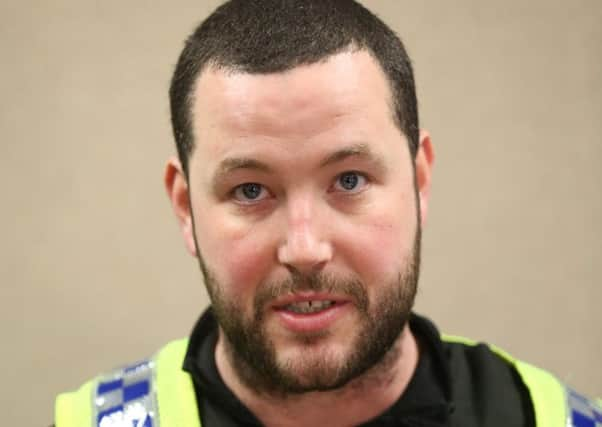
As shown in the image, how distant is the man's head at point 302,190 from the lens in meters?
0.97

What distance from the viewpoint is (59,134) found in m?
1.66

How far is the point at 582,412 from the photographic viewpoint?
1.12 meters

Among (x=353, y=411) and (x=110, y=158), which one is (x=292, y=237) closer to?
(x=353, y=411)

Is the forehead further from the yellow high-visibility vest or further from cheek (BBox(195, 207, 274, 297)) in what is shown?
the yellow high-visibility vest

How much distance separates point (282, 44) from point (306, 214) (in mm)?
233

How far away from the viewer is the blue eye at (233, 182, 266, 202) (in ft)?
3.34

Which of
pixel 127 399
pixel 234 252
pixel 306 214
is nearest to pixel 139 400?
pixel 127 399

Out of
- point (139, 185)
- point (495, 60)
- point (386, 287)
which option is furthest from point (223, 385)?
point (495, 60)

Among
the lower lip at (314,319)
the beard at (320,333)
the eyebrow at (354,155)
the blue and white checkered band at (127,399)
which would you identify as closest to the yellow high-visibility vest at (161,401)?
the blue and white checkered band at (127,399)

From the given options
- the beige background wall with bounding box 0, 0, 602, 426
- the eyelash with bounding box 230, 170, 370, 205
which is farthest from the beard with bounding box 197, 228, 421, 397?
the beige background wall with bounding box 0, 0, 602, 426

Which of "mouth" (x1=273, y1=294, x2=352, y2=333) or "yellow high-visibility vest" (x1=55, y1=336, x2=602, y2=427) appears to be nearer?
"mouth" (x1=273, y1=294, x2=352, y2=333)

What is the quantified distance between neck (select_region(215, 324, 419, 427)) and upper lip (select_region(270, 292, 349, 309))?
0.17 m

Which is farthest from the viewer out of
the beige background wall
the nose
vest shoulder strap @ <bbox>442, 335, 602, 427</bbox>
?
the beige background wall

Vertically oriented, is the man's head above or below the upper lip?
above
